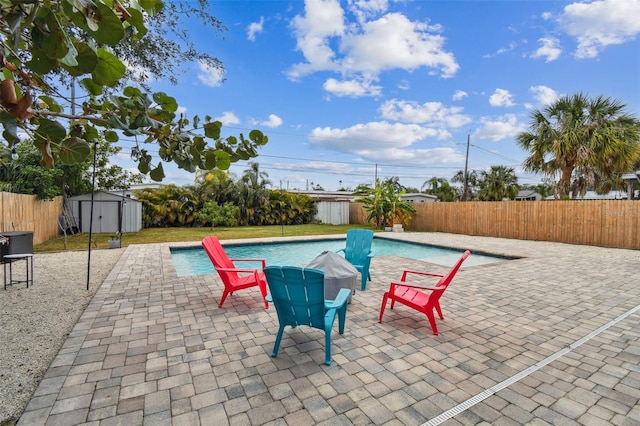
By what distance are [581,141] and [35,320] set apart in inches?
708

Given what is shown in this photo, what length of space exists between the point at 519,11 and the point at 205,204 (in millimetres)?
18144

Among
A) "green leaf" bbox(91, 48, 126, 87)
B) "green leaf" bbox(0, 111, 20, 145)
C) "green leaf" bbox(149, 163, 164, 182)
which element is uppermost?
"green leaf" bbox(91, 48, 126, 87)

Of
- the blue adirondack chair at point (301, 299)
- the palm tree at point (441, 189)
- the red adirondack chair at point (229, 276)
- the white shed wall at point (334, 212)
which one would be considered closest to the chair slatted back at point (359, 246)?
the red adirondack chair at point (229, 276)

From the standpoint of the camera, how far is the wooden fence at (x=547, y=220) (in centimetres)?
1166

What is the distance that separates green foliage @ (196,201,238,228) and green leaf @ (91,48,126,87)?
19.7m

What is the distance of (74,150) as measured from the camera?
1412mm

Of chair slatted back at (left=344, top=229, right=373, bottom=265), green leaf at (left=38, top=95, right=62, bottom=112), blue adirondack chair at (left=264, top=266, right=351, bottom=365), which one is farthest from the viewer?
chair slatted back at (left=344, top=229, right=373, bottom=265)

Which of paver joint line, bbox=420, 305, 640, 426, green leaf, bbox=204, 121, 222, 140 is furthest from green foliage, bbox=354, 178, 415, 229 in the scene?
green leaf, bbox=204, 121, 222, 140

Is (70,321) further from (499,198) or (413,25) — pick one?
(499,198)

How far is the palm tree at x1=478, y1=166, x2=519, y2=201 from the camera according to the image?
29141 millimetres

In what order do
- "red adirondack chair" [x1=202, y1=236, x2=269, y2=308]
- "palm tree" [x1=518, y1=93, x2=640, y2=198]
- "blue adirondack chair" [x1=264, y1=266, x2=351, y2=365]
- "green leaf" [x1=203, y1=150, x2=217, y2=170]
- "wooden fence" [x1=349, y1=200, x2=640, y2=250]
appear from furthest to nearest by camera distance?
"palm tree" [x1=518, y1=93, x2=640, y2=198] → "wooden fence" [x1=349, y1=200, x2=640, y2=250] → "red adirondack chair" [x1=202, y1=236, x2=269, y2=308] → "blue adirondack chair" [x1=264, y1=266, x2=351, y2=365] → "green leaf" [x1=203, y1=150, x2=217, y2=170]

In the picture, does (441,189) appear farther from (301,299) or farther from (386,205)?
(301,299)

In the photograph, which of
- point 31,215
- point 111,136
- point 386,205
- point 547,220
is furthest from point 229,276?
point 386,205

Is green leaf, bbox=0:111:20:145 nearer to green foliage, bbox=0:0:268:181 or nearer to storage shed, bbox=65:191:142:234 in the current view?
green foliage, bbox=0:0:268:181
